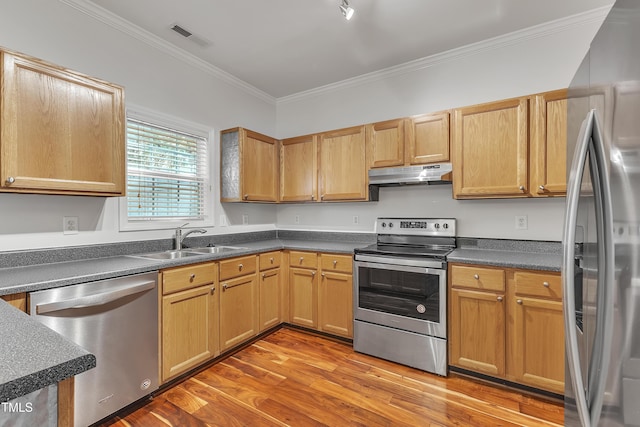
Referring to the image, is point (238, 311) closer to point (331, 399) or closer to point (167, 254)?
point (167, 254)

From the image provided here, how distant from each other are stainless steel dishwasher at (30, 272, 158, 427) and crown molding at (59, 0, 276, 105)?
196 cm

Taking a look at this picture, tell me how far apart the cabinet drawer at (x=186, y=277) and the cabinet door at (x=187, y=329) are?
0.14ft

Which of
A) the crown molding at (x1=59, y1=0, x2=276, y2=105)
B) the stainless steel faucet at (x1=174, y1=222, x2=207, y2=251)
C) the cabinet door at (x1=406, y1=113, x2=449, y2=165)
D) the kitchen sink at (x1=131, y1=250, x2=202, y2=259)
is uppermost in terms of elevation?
the crown molding at (x1=59, y1=0, x2=276, y2=105)

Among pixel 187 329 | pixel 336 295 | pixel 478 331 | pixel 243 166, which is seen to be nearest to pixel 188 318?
pixel 187 329

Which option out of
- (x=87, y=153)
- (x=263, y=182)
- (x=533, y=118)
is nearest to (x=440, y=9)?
(x=533, y=118)

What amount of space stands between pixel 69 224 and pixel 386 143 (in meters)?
2.64

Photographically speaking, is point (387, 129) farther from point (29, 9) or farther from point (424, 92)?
point (29, 9)

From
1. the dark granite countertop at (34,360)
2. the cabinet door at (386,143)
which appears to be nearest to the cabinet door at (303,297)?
the cabinet door at (386,143)

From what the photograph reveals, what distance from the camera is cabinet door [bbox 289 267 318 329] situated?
10.3 feet

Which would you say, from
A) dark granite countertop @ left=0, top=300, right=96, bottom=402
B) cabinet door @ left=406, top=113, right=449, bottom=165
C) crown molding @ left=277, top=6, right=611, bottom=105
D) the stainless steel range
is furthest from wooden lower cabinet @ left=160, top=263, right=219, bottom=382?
crown molding @ left=277, top=6, right=611, bottom=105

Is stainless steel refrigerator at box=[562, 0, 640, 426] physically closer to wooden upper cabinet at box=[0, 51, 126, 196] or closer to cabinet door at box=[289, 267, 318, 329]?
cabinet door at box=[289, 267, 318, 329]

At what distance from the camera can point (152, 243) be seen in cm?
Result: 269

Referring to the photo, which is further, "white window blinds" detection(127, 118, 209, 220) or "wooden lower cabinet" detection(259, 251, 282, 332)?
"wooden lower cabinet" detection(259, 251, 282, 332)

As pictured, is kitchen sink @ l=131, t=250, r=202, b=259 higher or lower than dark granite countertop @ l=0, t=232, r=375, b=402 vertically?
lower
